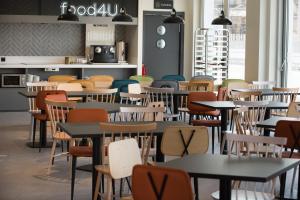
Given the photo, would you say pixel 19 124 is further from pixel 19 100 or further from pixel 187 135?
pixel 187 135

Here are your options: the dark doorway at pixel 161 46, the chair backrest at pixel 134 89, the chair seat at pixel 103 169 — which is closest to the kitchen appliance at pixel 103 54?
the dark doorway at pixel 161 46

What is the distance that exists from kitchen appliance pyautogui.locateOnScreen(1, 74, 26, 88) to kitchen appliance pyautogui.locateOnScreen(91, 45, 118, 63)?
1801 millimetres

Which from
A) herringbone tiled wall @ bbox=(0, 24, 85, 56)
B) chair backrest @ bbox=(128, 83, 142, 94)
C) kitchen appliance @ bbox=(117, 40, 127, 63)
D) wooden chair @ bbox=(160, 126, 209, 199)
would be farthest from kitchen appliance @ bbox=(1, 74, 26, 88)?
wooden chair @ bbox=(160, 126, 209, 199)

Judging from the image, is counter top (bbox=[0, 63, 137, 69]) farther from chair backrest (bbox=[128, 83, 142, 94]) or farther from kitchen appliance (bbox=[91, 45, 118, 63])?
chair backrest (bbox=[128, 83, 142, 94])

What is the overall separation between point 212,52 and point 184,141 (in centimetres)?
959

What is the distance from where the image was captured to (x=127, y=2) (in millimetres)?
14859

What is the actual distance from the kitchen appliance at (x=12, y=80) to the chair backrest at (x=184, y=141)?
358 inches

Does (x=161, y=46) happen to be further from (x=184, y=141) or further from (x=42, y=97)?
(x=184, y=141)

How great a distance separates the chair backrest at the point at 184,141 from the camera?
5457 mm

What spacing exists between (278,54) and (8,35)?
6339 millimetres

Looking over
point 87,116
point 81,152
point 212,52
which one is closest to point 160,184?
point 81,152

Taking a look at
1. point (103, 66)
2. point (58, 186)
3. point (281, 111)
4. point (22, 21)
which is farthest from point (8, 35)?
Answer: point (58, 186)

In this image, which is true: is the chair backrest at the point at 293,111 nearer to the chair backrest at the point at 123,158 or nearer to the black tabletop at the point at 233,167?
the black tabletop at the point at 233,167

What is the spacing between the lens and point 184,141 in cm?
550
